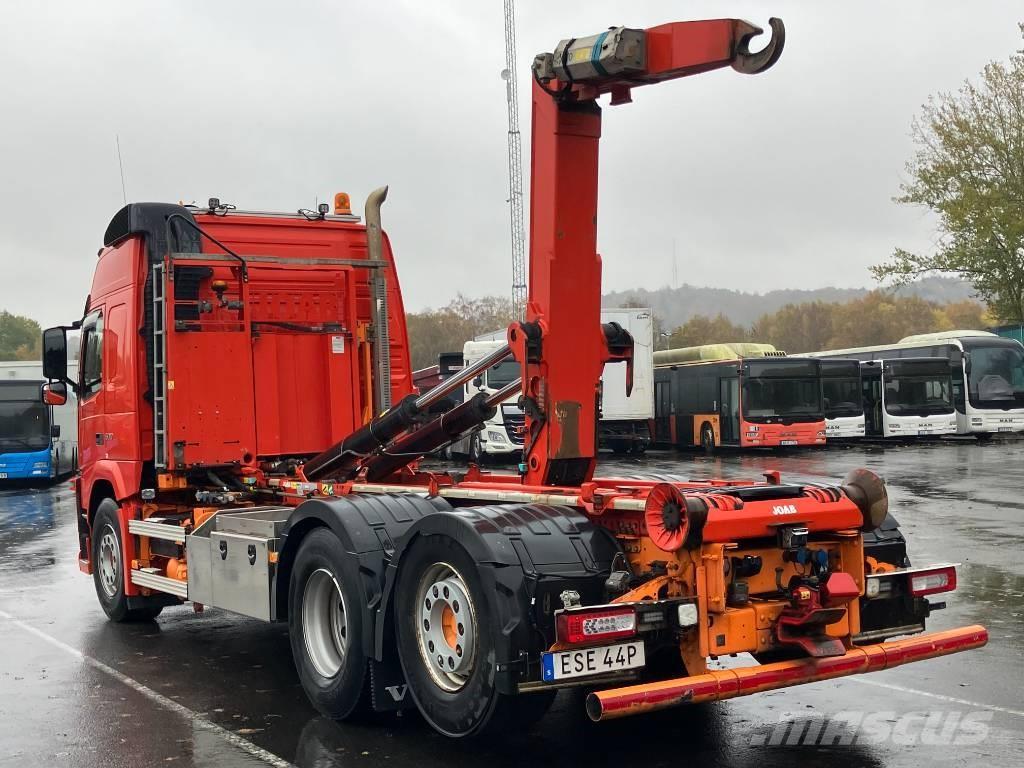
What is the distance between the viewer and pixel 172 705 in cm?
770

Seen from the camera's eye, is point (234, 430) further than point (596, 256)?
Yes

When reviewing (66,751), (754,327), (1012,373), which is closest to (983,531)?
(66,751)

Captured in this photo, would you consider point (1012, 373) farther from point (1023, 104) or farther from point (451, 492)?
point (451, 492)

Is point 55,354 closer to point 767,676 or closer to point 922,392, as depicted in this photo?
point 767,676

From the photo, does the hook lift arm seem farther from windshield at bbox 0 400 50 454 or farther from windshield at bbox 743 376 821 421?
windshield at bbox 743 376 821 421

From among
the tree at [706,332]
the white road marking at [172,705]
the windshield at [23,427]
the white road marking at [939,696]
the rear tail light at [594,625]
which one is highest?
the tree at [706,332]

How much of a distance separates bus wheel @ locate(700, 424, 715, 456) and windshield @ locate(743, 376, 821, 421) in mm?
2054

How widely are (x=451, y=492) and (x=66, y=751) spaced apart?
98.3 inches

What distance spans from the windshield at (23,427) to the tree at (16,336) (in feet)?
360

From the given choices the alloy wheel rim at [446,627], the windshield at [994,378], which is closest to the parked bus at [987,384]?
the windshield at [994,378]

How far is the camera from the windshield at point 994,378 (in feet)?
130

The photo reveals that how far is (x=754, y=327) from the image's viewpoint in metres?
128

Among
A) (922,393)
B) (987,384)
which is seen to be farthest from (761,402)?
(987,384)

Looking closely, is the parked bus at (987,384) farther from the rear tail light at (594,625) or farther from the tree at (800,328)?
the tree at (800,328)
